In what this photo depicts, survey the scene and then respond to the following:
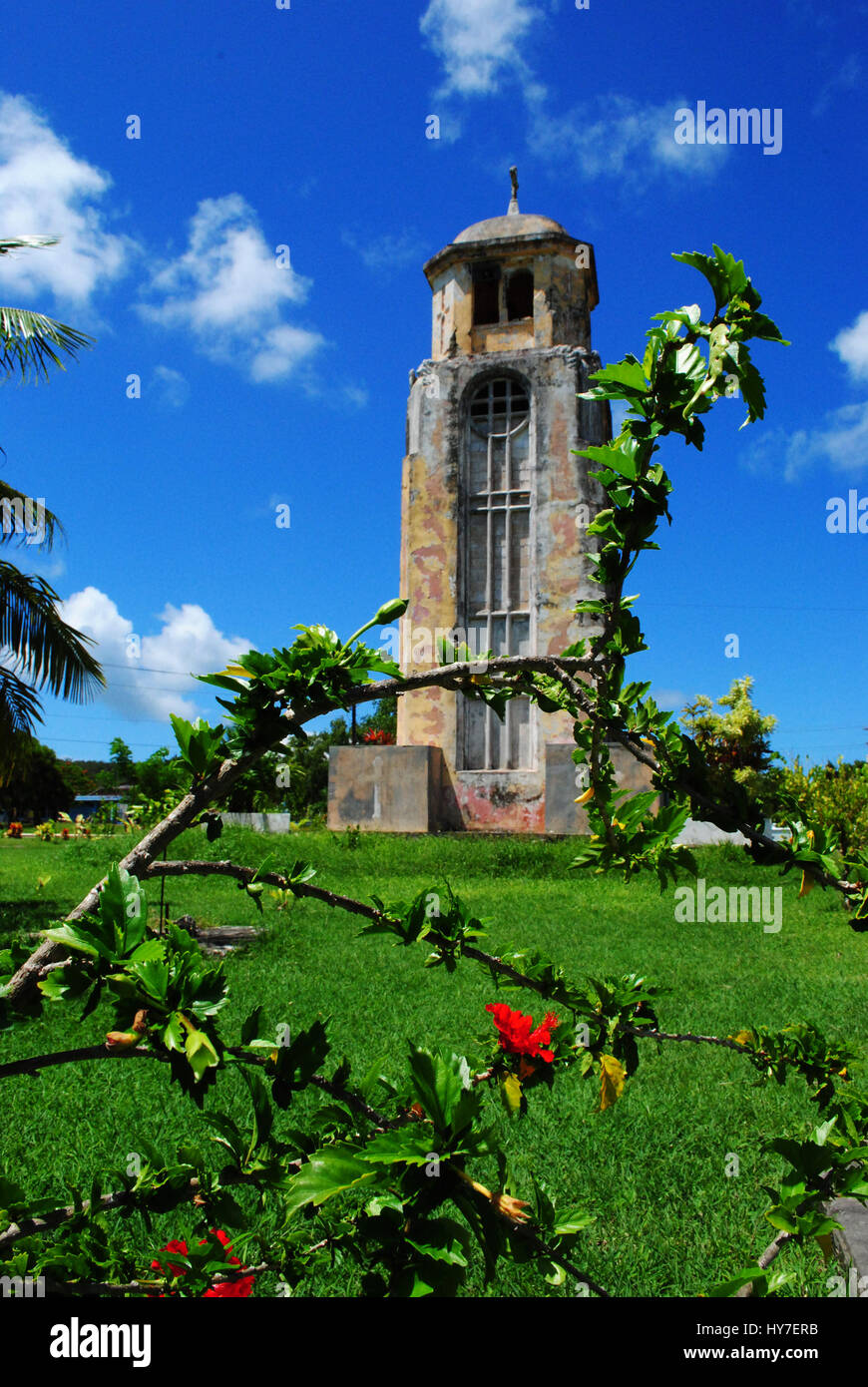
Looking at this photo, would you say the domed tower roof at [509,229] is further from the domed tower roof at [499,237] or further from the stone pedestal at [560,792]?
the stone pedestal at [560,792]

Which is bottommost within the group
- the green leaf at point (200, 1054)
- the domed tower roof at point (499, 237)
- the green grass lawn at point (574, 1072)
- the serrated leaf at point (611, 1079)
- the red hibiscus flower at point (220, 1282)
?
the green grass lawn at point (574, 1072)

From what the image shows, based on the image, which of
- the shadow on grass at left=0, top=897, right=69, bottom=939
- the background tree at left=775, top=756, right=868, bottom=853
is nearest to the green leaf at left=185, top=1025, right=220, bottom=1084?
the shadow on grass at left=0, top=897, right=69, bottom=939

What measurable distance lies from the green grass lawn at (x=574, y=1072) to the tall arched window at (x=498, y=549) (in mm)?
3784

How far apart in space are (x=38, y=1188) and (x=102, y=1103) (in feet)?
2.92

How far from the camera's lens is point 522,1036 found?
1.30m

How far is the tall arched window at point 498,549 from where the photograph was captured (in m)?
13.2

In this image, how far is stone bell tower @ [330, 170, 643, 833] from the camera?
41.8ft

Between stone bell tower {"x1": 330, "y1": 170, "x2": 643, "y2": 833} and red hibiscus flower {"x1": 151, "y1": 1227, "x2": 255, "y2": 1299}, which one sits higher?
stone bell tower {"x1": 330, "y1": 170, "x2": 643, "y2": 833}

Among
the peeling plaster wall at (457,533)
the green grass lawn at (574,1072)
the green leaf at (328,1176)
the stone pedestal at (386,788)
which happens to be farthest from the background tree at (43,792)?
the green leaf at (328,1176)

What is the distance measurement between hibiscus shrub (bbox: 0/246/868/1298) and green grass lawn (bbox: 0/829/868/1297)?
0.57 feet

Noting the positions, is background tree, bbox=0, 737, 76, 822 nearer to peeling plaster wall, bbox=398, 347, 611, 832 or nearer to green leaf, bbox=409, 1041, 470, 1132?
peeling plaster wall, bbox=398, 347, 611, 832

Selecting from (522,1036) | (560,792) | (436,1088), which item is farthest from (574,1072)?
(560,792)

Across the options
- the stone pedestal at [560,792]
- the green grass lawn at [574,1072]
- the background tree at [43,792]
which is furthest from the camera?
the background tree at [43,792]
